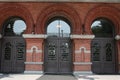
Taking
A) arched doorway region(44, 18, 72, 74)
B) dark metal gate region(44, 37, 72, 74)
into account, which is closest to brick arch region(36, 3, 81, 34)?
arched doorway region(44, 18, 72, 74)

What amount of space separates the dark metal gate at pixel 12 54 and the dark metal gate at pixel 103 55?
4.45m

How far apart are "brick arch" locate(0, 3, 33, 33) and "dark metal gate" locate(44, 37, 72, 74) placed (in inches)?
62.8

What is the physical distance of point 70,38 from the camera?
16.6 m

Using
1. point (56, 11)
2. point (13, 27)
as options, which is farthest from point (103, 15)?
point (13, 27)

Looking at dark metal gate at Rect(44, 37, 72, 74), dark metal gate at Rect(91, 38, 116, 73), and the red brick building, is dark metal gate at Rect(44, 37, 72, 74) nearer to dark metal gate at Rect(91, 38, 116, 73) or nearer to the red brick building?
the red brick building

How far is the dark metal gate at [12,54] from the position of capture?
16.6 m

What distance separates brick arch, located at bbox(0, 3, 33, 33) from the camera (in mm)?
16312

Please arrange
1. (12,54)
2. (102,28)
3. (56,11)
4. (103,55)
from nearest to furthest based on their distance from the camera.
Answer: (56,11) < (12,54) < (103,55) < (102,28)

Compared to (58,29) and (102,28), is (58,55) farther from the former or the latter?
(102,28)

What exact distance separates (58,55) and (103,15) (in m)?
3.75

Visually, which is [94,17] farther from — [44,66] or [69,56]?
[44,66]

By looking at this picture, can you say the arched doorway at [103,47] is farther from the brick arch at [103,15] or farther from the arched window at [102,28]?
the brick arch at [103,15]

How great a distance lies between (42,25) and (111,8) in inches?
172

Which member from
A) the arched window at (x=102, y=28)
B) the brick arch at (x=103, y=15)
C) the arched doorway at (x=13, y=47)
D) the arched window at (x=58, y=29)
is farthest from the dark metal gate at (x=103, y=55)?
the arched doorway at (x=13, y=47)
